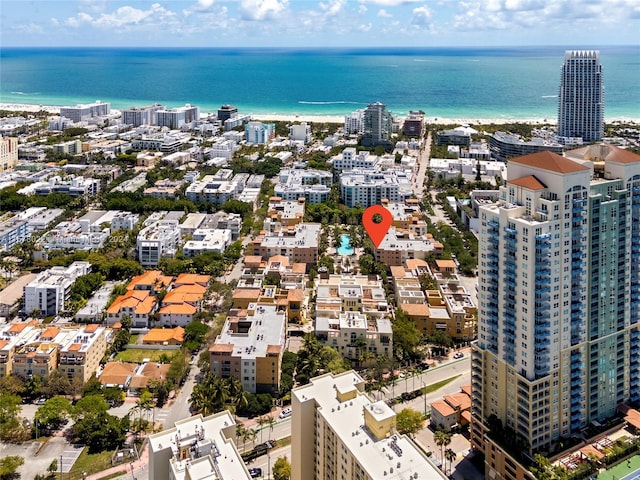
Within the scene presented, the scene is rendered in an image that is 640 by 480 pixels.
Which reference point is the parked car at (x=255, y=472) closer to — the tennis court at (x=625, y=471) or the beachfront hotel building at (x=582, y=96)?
the tennis court at (x=625, y=471)

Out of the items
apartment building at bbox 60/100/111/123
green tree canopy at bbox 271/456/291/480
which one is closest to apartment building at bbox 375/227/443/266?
green tree canopy at bbox 271/456/291/480

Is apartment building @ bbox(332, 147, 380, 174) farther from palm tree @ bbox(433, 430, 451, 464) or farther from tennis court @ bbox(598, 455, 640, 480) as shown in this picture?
tennis court @ bbox(598, 455, 640, 480)

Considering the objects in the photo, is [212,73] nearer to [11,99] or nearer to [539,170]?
[11,99]

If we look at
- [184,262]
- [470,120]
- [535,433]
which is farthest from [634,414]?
[470,120]

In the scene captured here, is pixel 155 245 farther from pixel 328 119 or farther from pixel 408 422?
pixel 328 119

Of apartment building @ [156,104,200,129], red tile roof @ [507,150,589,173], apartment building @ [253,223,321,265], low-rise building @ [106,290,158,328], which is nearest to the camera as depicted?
red tile roof @ [507,150,589,173]

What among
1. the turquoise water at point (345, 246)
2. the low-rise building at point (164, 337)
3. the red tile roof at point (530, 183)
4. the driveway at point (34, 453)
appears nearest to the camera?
the red tile roof at point (530, 183)

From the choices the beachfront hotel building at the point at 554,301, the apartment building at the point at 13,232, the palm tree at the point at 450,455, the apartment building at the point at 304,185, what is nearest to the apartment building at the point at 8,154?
the apartment building at the point at 13,232
